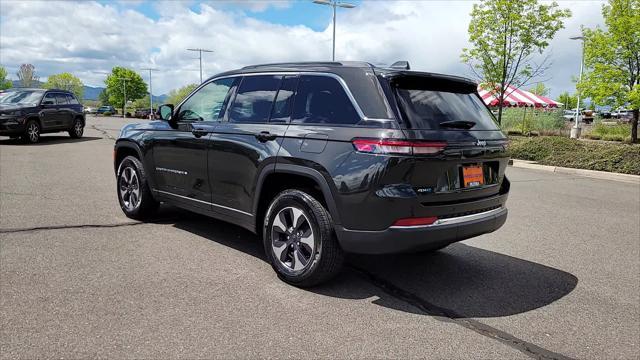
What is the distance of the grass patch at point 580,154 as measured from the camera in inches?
496

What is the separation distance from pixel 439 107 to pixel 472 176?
60 centimetres

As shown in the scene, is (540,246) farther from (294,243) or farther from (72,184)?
(72,184)

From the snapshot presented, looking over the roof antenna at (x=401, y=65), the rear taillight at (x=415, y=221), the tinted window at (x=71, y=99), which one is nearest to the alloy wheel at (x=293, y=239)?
the rear taillight at (x=415, y=221)

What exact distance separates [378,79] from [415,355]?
1957 millimetres

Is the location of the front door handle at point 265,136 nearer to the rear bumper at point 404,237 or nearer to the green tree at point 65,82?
the rear bumper at point 404,237

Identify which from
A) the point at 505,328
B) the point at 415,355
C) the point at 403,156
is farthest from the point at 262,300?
the point at 505,328

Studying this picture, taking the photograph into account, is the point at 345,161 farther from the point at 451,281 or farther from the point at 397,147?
the point at 451,281

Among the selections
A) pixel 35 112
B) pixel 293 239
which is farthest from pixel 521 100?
pixel 293 239

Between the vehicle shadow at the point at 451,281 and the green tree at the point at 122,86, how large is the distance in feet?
401

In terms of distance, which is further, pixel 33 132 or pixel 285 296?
pixel 33 132

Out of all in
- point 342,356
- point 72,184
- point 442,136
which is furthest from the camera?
point 72,184

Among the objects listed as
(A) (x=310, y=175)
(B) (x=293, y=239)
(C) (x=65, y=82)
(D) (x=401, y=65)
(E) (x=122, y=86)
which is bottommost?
(B) (x=293, y=239)

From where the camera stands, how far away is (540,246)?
5.49 meters

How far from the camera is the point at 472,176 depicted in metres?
3.85
